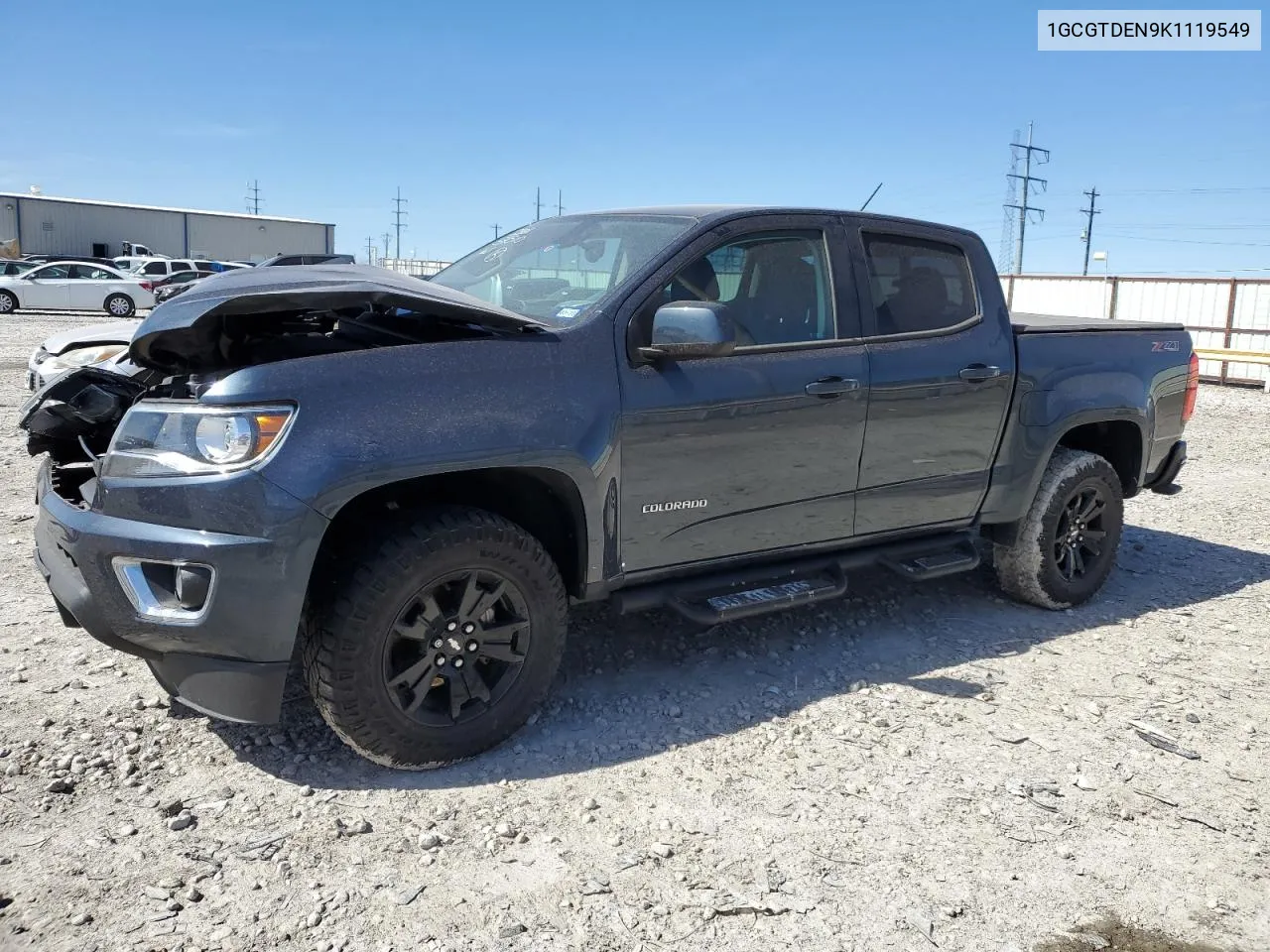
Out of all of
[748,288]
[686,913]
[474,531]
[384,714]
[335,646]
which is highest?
[748,288]

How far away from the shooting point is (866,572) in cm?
571

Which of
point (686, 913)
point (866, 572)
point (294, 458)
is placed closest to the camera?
point (686, 913)

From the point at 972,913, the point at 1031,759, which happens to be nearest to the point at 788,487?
the point at 1031,759

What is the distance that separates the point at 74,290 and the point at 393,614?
86.7 feet

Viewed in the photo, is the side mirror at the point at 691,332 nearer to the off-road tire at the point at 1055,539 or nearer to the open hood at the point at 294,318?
the open hood at the point at 294,318

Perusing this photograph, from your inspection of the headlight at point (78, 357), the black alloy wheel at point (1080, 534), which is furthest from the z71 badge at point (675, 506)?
the headlight at point (78, 357)

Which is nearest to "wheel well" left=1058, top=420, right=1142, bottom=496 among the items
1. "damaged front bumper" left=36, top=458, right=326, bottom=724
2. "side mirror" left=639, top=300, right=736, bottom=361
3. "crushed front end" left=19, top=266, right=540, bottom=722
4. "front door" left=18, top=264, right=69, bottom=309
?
"side mirror" left=639, top=300, right=736, bottom=361

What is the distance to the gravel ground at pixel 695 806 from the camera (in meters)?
2.63

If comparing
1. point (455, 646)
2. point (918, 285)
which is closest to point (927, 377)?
point (918, 285)

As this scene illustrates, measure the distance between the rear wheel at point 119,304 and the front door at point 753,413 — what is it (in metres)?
25.8

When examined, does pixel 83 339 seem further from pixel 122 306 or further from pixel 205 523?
pixel 122 306

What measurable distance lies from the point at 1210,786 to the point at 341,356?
129 inches

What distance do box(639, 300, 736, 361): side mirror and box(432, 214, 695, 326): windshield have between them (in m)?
0.29

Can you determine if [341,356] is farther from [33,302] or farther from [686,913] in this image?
[33,302]
